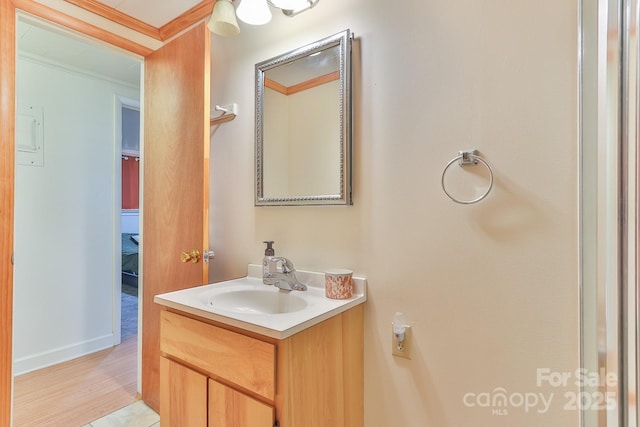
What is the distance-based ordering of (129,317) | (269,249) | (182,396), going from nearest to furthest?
(182,396), (269,249), (129,317)

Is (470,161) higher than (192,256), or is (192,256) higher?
(470,161)

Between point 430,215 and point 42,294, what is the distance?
9.02 ft

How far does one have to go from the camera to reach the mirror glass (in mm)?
1234

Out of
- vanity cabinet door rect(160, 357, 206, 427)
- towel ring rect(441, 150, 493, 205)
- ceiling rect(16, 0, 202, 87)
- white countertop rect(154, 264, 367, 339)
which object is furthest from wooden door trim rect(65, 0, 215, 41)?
vanity cabinet door rect(160, 357, 206, 427)

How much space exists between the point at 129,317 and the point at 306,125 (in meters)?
3.27

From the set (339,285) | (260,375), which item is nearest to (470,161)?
(339,285)

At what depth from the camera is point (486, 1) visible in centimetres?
98

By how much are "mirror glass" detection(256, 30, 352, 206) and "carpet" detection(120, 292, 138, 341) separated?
8.04ft

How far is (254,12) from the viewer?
4.49ft

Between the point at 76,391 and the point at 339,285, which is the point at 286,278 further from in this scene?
the point at 76,391

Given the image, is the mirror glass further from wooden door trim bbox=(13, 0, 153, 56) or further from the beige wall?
wooden door trim bbox=(13, 0, 153, 56)

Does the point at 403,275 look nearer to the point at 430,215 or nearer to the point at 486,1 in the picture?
the point at 430,215

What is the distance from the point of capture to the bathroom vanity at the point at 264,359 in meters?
0.90

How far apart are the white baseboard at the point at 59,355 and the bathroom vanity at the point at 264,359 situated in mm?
1765
